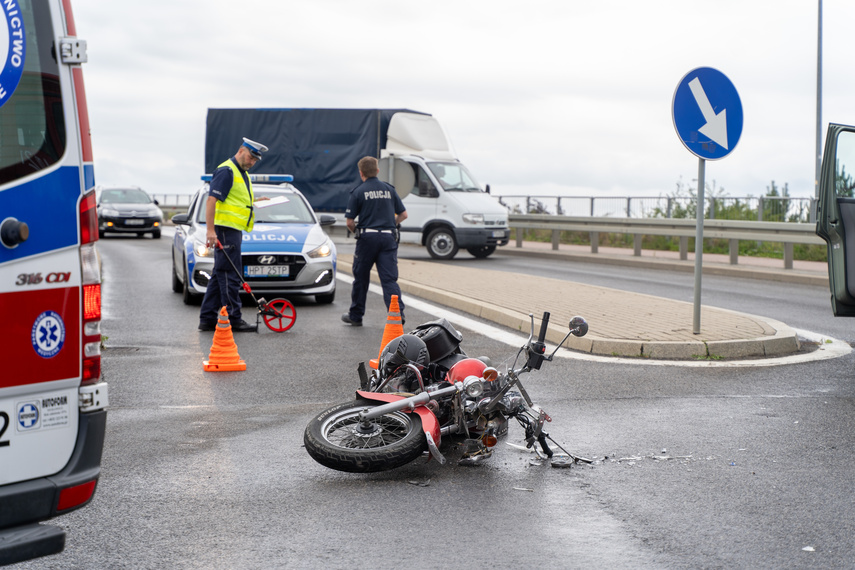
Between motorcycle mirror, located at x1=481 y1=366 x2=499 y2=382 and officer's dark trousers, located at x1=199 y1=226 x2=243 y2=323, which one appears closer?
motorcycle mirror, located at x1=481 y1=366 x2=499 y2=382

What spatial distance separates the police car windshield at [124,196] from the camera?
105ft

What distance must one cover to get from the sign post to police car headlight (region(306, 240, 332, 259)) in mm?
5191

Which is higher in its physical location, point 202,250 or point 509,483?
point 202,250

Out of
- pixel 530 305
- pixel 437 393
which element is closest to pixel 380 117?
pixel 530 305

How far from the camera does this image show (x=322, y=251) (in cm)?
1272

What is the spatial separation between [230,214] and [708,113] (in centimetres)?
482

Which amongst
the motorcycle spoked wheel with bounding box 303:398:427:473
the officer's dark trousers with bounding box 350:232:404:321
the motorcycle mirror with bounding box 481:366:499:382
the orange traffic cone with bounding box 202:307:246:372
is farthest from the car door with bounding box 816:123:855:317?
the orange traffic cone with bounding box 202:307:246:372

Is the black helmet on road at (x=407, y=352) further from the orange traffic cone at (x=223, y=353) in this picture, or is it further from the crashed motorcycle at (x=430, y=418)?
the orange traffic cone at (x=223, y=353)

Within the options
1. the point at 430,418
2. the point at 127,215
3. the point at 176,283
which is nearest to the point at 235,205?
the point at 176,283

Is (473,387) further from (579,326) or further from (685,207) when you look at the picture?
(685,207)

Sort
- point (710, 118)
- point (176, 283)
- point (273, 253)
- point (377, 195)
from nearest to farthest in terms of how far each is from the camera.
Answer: point (710, 118) → point (377, 195) → point (273, 253) → point (176, 283)

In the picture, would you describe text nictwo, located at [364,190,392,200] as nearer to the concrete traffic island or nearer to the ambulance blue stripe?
the concrete traffic island

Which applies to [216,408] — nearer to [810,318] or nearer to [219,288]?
[219,288]

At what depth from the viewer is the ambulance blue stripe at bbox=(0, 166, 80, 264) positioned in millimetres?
2996
